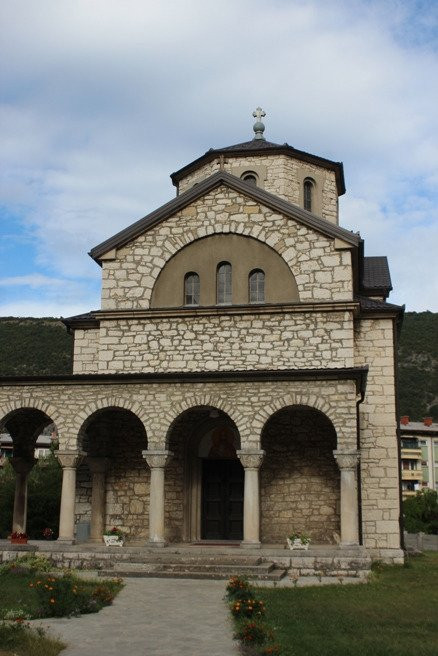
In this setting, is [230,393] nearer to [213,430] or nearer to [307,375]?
[307,375]

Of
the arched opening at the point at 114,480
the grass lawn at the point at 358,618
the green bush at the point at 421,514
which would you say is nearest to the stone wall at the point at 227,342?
the arched opening at the point at 114,480

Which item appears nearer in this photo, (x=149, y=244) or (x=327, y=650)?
(x=327, y=650)

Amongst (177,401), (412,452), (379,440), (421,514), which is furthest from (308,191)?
(412,452)

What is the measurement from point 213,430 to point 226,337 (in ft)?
8.61

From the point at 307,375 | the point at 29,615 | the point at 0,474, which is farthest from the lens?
the point at 0,474

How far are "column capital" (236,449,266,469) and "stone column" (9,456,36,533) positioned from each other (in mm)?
7001

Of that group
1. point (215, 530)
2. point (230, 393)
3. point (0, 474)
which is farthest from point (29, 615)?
point (0, 474)

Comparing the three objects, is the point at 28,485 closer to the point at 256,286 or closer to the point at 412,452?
the point at 256,286

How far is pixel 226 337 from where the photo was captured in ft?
65.6

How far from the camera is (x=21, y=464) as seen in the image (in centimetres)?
2114

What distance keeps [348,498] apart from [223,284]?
22.0ft

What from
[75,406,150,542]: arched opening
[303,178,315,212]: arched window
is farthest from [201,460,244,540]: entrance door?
[303,178,315,212]: arched window

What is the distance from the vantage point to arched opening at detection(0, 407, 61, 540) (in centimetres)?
2086

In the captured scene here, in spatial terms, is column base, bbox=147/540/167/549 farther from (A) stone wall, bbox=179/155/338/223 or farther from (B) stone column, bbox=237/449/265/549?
(A) stone wall, bbox=179/155/338/223
